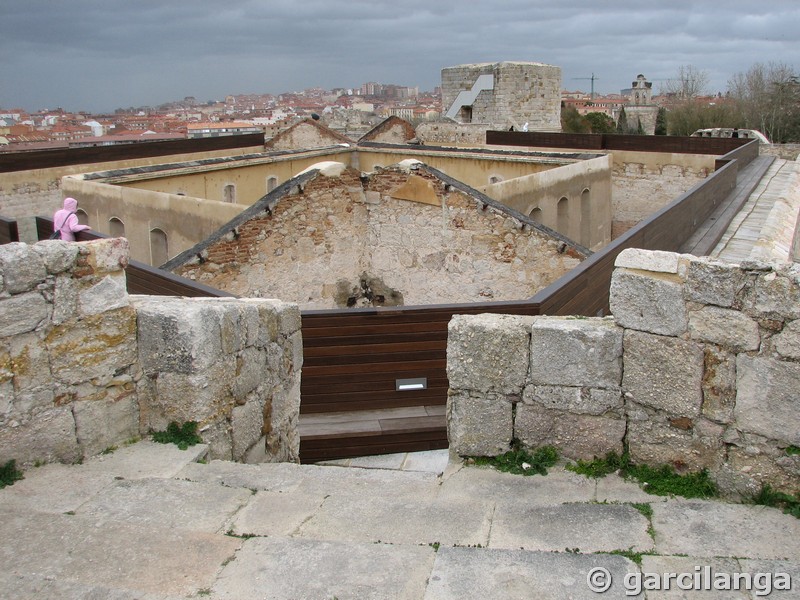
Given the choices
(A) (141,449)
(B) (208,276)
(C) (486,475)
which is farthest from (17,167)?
(C) (486,475)

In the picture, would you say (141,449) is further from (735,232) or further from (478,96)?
(478,96)

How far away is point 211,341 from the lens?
477 centimetres

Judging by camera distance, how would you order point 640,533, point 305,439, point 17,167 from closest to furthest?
point 640,533 < point 305,439 < point 17,167

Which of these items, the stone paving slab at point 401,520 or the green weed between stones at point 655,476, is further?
the green weed between stones at point 655,476

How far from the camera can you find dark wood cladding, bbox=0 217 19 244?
1121 cm

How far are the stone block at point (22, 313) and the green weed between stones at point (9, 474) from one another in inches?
28.5

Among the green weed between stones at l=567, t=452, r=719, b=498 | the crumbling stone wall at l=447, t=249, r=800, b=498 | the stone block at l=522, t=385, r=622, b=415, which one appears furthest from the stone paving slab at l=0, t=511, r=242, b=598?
the green weed between stones at l=567, t=452, r=719, b=498

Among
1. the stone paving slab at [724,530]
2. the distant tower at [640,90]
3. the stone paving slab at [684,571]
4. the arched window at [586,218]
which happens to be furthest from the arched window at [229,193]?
the distant tower at [640,90]

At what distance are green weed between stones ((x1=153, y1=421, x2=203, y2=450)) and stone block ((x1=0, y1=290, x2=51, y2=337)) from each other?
1.06 metres

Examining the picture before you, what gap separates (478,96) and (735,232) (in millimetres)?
27003

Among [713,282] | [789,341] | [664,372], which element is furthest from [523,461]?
[789,341]

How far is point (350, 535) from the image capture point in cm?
367

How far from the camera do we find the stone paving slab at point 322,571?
3115mm

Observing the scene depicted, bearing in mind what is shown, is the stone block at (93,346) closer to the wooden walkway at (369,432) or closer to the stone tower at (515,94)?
the wooden walkway at (369,432)
